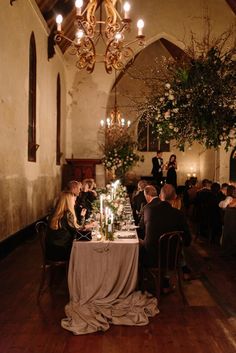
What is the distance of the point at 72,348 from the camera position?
3.73 meters

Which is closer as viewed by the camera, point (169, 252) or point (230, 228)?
point (169, 252)

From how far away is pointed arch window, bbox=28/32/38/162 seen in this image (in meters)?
9.98

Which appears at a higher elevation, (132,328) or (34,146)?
(34,146)

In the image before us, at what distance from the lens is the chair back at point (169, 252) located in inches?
191

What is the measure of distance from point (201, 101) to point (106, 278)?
2143 mm

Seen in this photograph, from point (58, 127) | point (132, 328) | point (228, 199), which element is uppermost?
point (58, 127)

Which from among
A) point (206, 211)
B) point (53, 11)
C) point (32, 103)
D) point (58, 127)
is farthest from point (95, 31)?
point (58, 127)

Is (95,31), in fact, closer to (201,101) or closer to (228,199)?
(201,101)

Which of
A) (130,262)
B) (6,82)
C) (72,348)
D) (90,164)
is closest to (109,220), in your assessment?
(130,262)

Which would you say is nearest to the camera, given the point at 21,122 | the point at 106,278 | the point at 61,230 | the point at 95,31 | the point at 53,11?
the point at 106,278

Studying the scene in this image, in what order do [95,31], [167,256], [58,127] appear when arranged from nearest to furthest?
[167,256]
[95,31]
[58,127]

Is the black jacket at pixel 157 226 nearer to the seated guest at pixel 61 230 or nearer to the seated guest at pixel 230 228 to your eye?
the seated guest at pixel 61 230

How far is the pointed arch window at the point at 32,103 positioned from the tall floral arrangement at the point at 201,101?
5594 millimetres

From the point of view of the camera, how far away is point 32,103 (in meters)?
10.3
